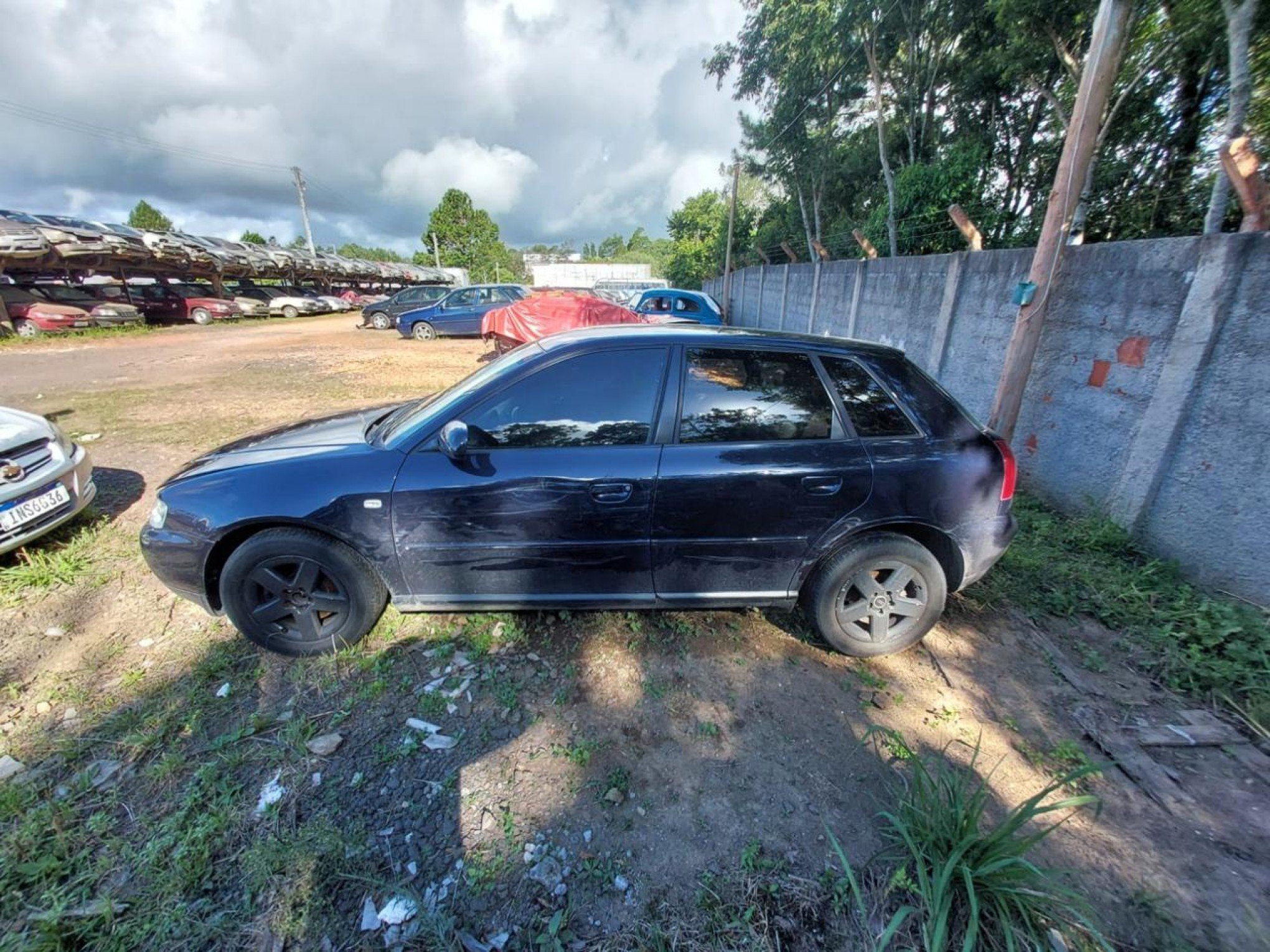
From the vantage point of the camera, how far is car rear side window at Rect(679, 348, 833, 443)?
2271 mm

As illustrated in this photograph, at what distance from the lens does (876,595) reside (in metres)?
2.41

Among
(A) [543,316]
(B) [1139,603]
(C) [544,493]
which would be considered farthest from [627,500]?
(A) [543,316]

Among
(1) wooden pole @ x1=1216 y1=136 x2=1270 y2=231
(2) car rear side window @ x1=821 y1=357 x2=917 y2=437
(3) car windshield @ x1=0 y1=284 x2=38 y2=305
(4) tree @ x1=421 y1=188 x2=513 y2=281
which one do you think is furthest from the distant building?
(2) car rear side window @ x1=821 y1=357 x2=917 y2=437

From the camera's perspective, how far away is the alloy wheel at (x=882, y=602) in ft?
7.84

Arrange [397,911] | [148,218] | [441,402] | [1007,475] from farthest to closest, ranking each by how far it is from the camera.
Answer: [148,218] → [441,402] → [1007,475] → [397,911]

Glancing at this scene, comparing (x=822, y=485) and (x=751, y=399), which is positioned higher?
(x=751, y=399)

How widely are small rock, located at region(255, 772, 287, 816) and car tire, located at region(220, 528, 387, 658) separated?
67 cm

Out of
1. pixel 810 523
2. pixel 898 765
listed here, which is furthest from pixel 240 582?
pixel 898 765

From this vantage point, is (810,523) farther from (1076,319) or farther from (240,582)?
(1076,319)

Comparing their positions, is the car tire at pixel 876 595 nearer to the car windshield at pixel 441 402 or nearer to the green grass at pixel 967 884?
the green grass at pixel 967 884

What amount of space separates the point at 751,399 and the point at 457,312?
1366 cm

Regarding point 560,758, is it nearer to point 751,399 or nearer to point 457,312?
point 751,399

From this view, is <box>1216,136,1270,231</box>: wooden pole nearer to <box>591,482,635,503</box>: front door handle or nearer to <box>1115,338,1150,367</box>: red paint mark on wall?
<box>1115,338,1150,367</box>: red paint mark on wall

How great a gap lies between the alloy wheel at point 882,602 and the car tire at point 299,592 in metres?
2.32
